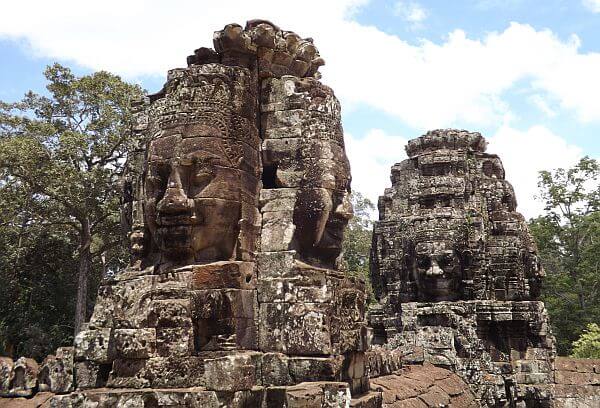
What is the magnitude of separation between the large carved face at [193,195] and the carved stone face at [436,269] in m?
7.77

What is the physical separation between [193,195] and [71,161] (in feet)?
56.9

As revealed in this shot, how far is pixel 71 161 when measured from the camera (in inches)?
850

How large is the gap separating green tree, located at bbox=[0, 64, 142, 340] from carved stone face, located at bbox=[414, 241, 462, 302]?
11349mm

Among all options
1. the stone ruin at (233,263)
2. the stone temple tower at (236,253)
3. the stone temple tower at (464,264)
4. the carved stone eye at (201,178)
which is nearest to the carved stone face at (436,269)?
the stone temple tower at (464,264)

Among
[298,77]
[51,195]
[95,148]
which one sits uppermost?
[95,148]

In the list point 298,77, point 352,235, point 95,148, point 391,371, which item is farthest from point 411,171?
point 352,235

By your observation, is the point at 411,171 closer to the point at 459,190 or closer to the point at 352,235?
the point at 459,190

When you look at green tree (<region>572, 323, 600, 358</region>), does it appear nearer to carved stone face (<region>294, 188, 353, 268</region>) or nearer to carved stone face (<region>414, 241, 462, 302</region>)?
carved stone face (<region>414, 241, 462, 302</region>)

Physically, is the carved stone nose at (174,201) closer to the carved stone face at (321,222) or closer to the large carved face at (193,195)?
the large carved face at (193,195)

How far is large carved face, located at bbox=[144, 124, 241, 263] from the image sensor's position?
17.9ft

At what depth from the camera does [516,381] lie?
13.4 m

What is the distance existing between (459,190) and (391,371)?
620cm

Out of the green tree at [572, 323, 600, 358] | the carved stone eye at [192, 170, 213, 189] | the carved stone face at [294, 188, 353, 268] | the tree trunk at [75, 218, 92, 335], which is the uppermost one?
the tree trunk at [75, 218, 92, 335]

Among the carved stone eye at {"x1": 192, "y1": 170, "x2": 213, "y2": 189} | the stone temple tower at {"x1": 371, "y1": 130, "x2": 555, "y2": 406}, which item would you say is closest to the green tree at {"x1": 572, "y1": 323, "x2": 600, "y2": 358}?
the stone temple tower at {"x1": 371, "y1": 130, "x2": 555, "y2": 406}
